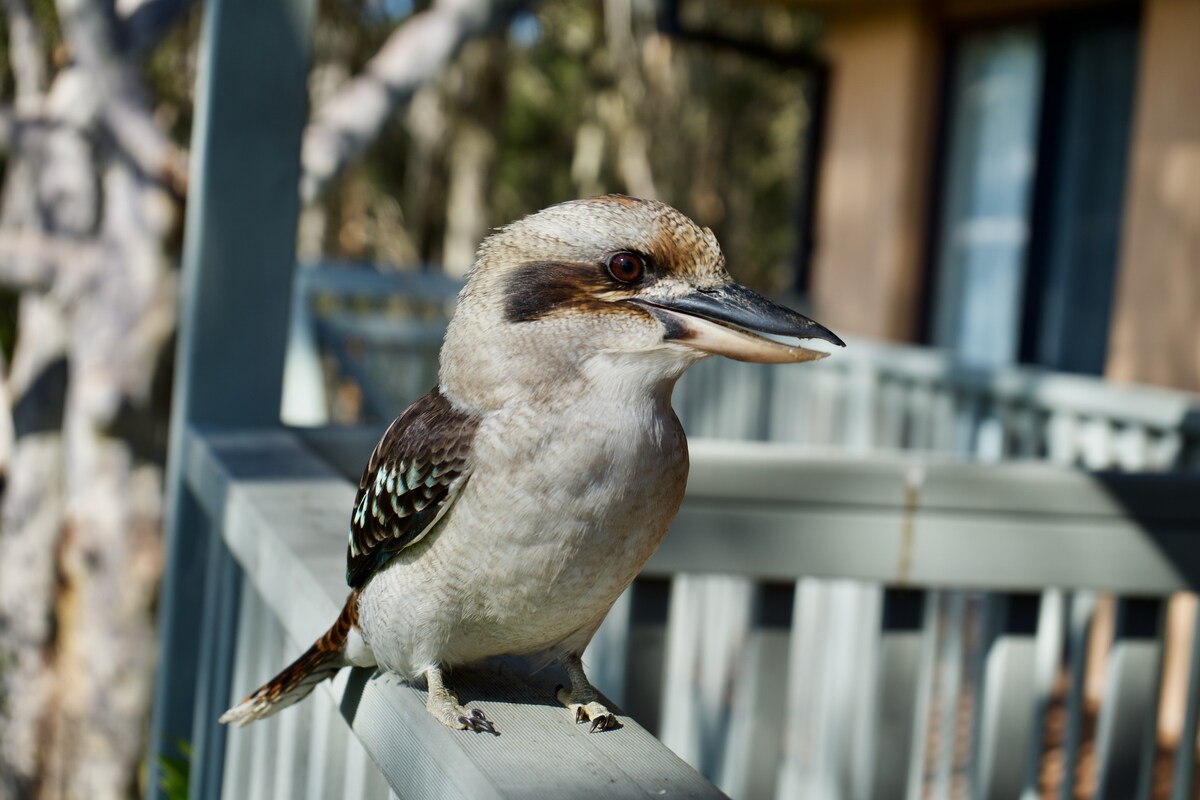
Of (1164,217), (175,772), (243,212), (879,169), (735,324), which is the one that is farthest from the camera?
(879,169)

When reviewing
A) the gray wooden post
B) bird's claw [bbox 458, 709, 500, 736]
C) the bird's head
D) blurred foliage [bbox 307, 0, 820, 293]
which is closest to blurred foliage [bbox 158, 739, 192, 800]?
the gray wooden post

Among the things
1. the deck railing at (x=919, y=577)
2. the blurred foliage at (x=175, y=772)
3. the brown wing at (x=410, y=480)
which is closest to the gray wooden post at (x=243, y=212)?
the deck railing at (x=919, y=577)

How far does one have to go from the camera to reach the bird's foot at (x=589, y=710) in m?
1.34

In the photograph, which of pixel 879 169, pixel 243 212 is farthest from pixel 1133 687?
pixel 879 169

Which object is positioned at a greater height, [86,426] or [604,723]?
[604,723]

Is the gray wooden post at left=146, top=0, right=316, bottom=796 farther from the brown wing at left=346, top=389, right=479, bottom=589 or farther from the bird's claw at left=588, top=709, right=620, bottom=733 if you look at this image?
the bird's claw at left=588, top=709, right=620, bottom=733

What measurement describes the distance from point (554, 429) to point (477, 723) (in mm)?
313

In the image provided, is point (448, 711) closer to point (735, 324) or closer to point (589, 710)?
point (589, 710)

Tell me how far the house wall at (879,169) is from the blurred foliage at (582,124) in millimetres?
6211

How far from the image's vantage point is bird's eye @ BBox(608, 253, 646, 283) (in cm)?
127

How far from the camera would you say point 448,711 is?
1.34m

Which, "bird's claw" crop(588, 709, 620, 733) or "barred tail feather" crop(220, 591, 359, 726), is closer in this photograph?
"bird's claw" crop(588, 709, 620, 733)

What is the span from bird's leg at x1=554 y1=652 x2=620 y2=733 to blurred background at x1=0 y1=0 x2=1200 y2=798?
79 centimetres

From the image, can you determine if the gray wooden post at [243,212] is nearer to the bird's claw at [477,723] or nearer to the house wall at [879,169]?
the bird's claw at [477,723]
